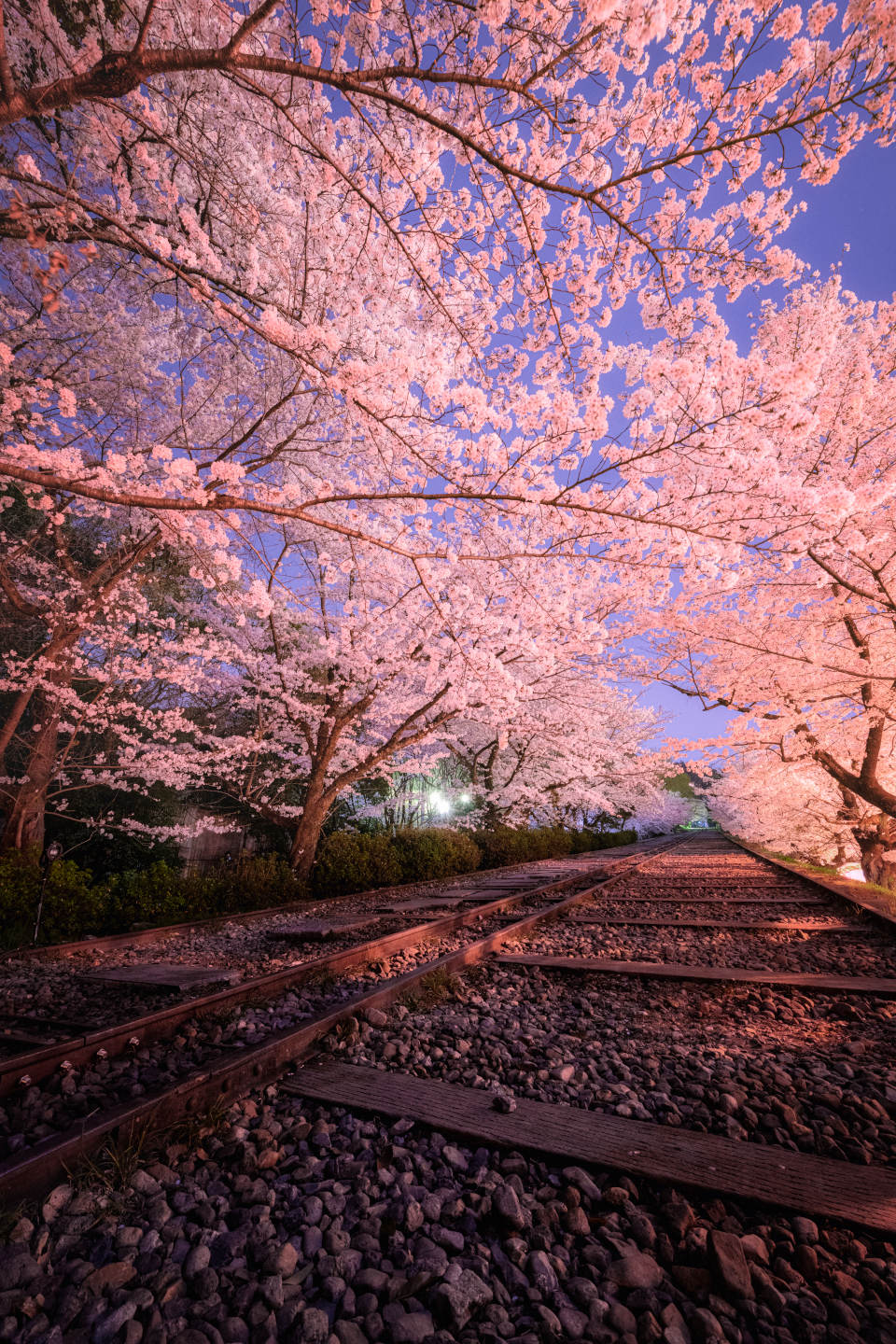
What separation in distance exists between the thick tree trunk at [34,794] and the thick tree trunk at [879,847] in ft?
54.1

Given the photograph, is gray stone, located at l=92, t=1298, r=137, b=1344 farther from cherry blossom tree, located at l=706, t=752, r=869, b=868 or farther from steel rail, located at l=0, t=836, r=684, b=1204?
cherry blossom tree, located at l=706, t=752, r=869, b=868

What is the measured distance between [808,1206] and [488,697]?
10257 millimetres

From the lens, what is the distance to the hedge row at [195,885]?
6.91 m

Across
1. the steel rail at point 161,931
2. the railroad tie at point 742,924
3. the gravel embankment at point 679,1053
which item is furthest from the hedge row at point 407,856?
the gravel embankment at point 679,1053

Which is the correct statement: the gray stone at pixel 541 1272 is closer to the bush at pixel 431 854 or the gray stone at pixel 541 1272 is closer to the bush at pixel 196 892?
the bush at pixel 196 892

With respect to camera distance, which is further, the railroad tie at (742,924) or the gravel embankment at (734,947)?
the railroad tie at (742,924)

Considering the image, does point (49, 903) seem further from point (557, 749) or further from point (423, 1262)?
point (557, 749)

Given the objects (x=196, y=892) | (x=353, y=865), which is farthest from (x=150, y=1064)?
(x=353, y=865)

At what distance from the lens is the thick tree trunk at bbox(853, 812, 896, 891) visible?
476 inches

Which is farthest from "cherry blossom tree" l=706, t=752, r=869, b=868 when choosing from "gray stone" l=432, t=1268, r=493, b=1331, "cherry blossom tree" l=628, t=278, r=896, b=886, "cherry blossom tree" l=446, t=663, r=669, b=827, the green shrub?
"gray stone" l=432, t=1268, r=493, b=1331

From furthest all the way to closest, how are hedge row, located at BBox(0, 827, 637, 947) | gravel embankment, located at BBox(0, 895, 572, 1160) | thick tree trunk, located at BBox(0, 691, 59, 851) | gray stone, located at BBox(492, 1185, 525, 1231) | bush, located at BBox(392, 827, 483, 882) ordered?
bush, located at BBox(392, 827, 483, 882) < thick tree trunk, located at BBox(0, 691, 59, 851) < hedge row, located at BBox(0, 827, 637, 947) < gravel embankment, located at BBox(0, 895, 572, 1160) < gray stone, located at BBox(492, 1185, 525, 1231)

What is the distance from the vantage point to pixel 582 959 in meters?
4.78

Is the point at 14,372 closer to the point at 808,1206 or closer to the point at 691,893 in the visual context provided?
the point at 808,1206

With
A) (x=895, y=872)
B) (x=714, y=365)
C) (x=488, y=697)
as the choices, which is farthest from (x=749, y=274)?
(x=895, y=872)
